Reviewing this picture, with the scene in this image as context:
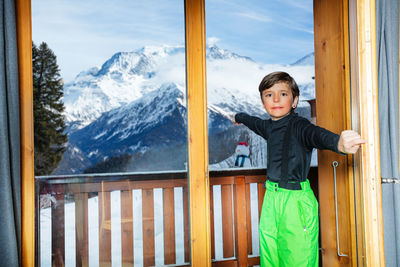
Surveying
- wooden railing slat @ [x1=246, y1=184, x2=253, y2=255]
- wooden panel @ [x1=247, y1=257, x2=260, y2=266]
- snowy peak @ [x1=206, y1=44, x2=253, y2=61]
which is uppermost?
snowy peak @ [x1=206, y1=44, x2=253, y2=61]

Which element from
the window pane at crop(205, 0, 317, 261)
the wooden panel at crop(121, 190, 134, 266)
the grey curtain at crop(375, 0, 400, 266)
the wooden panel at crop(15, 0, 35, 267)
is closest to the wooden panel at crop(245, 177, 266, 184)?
the window pane at crop(205, 0, 317, 261)

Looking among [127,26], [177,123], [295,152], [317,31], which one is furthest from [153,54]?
[295,152]

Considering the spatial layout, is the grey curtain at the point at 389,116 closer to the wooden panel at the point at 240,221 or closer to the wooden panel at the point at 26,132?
the wooden panel at the point at 240,221

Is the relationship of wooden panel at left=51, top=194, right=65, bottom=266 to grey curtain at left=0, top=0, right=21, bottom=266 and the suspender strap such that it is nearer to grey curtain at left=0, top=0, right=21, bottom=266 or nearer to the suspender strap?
grey curtain at left=0, top=0, right=21, bottom=266

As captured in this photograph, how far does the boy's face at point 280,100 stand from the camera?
6.75 feet

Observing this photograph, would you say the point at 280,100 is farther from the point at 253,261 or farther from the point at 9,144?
the point at 253,261

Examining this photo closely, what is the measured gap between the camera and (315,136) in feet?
5.90

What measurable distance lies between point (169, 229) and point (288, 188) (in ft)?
2.74

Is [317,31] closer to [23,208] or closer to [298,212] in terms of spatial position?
[298,212]

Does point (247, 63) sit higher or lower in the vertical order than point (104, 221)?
higher

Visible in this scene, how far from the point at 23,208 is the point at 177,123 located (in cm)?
117

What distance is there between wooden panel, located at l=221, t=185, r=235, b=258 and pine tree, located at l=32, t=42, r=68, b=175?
149 cm

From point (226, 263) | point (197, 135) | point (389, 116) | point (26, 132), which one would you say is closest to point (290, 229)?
point (197, 135)

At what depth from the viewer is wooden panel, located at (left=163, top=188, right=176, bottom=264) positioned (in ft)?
7.11
